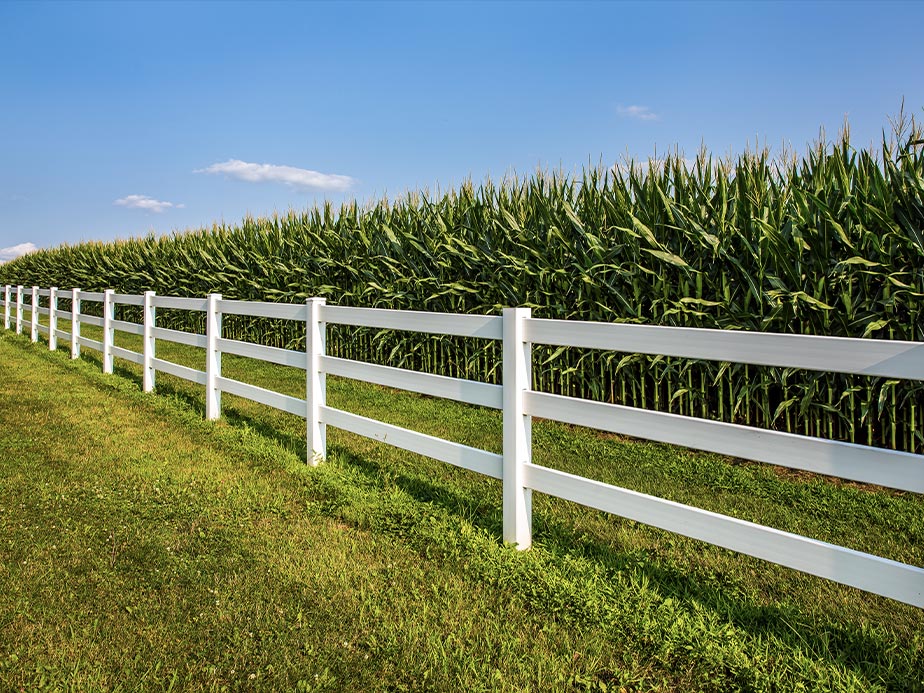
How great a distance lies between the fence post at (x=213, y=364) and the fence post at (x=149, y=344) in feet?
6.54

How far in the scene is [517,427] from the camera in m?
3.71

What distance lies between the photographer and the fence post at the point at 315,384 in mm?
5448

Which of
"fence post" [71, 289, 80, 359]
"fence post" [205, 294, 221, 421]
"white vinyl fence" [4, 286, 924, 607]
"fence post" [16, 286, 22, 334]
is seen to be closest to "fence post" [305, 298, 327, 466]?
"white vinyl fence" [4, 286, 924, 607]

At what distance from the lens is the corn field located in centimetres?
584

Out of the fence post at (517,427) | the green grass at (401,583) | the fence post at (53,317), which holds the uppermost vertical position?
the fence post at (53,317)

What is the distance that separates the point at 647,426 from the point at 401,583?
142 centimetres

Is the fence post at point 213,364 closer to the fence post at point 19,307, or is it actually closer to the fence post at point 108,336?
the fence post at point 108,336

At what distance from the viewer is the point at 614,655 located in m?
2.71

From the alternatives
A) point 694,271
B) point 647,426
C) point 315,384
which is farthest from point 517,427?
point 694,271

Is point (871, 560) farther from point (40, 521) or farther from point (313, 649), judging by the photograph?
point (40, 521)

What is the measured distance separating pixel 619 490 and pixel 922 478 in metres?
1.28

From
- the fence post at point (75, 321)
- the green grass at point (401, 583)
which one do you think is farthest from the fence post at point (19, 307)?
the green grass at point (401, 583)

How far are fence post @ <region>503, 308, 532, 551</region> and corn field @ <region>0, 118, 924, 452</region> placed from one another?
3.05 m

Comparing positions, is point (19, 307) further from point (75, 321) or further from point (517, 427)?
point (517, 427)
